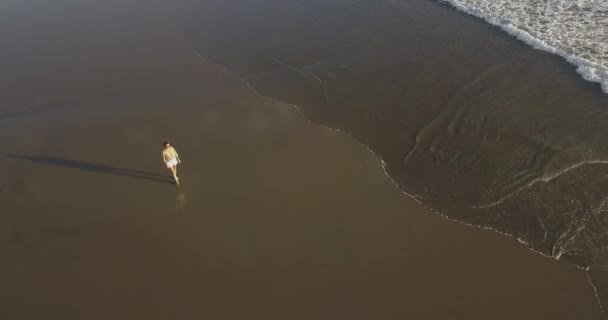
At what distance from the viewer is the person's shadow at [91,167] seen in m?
10.8

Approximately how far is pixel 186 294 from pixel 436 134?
7.45 metres

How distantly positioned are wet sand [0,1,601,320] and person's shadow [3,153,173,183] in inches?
1.6

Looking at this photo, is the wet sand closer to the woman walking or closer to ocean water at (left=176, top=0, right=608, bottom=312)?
the woman walking

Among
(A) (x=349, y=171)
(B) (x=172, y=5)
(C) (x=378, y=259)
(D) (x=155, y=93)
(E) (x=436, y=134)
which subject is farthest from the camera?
(B) (x=172, y=5)

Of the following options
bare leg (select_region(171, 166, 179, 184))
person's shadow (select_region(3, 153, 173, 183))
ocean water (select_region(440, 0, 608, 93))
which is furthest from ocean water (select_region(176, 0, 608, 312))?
person's shadow (select_region(3, 153, 173, 183))

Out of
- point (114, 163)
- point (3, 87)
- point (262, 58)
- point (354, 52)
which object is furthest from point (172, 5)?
point (114, 163)

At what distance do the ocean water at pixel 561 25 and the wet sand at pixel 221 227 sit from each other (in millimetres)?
8166

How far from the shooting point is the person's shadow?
35.4ft

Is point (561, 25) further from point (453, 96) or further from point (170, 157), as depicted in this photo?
point (170, 157)

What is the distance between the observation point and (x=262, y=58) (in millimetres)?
15688

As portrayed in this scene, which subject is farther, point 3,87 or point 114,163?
point 3,87

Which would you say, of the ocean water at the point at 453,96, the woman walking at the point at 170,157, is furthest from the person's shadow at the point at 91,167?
the ocean water at the point at 453,96

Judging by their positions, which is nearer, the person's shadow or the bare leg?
the bare leg

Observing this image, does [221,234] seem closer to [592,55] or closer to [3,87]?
[3,87]
